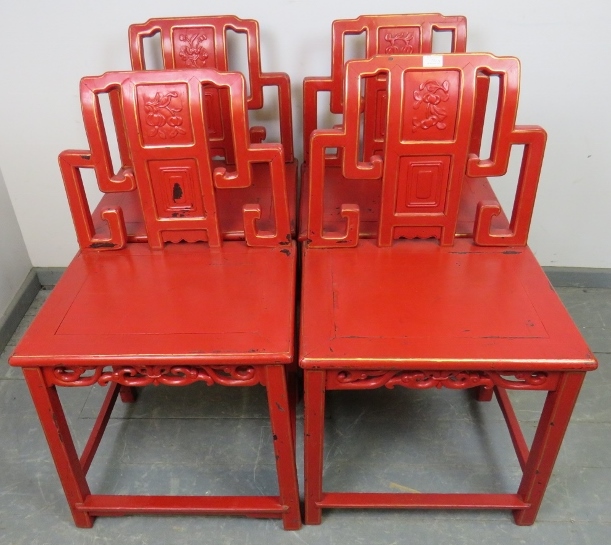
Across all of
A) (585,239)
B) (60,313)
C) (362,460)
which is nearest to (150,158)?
(60,313)

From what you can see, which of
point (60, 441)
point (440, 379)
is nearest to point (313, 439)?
point (440, 379)

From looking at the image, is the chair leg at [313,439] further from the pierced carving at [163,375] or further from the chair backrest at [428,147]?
the chair backrest at [428,147]

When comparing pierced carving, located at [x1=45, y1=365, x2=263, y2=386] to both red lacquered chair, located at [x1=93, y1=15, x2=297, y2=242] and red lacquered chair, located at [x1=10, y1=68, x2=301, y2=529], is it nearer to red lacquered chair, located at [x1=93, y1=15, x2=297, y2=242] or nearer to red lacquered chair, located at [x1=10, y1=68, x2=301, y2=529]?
red lacquered chair, located at [x1=10, y1=68, x2=301, y2=529]

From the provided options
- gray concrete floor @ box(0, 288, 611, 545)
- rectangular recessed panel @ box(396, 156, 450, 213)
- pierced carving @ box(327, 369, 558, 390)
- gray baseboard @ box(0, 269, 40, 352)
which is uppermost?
rectangular recessed panel @ box(396, 156, 450, 213)

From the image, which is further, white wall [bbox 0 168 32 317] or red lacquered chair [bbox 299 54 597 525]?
white wall [bbox 0 168 32 317]

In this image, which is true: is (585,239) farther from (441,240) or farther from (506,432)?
(441,240)

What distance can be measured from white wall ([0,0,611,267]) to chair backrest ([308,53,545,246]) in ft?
1.53

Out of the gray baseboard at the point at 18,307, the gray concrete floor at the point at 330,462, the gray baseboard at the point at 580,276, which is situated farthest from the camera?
the gray baseboard at the point at 580,276

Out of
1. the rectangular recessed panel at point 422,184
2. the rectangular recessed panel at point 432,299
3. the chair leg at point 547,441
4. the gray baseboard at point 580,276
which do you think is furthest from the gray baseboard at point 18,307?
the gray baseboard at point 580,276

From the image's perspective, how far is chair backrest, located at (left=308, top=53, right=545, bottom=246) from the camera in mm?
1078

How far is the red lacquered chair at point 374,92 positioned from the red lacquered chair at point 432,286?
0.35ft

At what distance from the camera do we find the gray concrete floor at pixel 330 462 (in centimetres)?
125

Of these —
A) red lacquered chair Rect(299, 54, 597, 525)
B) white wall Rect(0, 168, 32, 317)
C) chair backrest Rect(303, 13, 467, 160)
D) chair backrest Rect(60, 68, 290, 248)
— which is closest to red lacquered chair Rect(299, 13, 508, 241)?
chair backrest Rect(303, 13, 467, 160)

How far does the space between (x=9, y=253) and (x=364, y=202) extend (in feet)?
4.16
